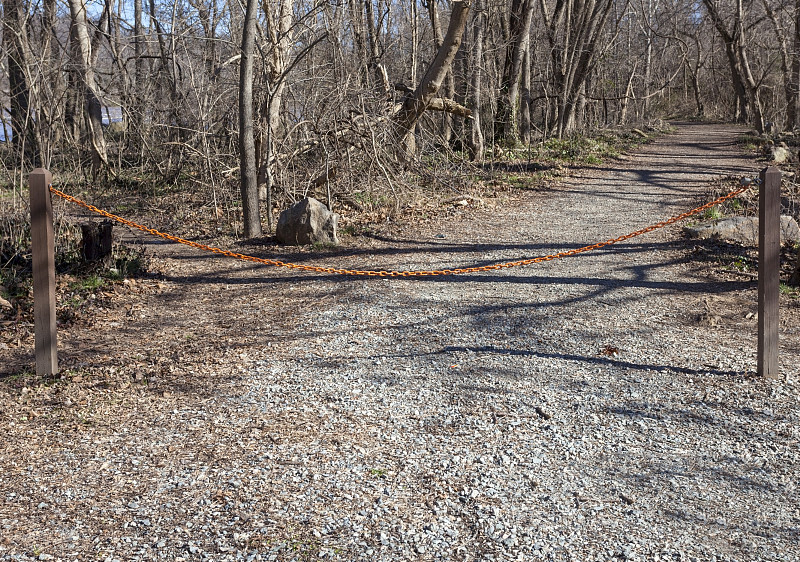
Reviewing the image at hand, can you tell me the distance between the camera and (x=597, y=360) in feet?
18.8

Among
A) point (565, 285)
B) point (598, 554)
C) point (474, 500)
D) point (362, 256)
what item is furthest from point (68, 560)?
point (362, 256)

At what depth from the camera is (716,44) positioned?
46875 millimetres

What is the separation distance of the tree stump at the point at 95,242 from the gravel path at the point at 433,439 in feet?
4.16

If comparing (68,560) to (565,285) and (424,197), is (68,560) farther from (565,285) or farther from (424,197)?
(424,197)

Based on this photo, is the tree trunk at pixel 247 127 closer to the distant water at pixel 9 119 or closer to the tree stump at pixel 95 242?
the tree stump at pixel 95 242

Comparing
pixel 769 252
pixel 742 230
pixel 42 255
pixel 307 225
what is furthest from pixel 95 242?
pixel 742 230

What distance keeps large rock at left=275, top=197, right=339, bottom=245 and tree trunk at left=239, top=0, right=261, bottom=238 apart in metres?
0.57

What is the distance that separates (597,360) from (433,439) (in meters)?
1.95

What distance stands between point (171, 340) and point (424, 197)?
307 inches

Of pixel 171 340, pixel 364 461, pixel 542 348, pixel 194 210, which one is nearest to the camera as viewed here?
pixel 364 461

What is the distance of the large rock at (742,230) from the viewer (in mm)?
9555

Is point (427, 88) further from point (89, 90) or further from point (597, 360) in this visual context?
point (597, 360)

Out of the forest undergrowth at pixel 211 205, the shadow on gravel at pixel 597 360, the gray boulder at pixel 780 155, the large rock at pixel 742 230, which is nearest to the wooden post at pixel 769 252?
the shadow on gravel at pixel 597 360

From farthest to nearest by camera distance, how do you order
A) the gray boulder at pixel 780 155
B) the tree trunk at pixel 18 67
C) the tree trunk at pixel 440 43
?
1. the gray boulder at pixel 780 155
2. the tree trunk at pixel 440 43
3. the tree trunk at pixel 18 67
